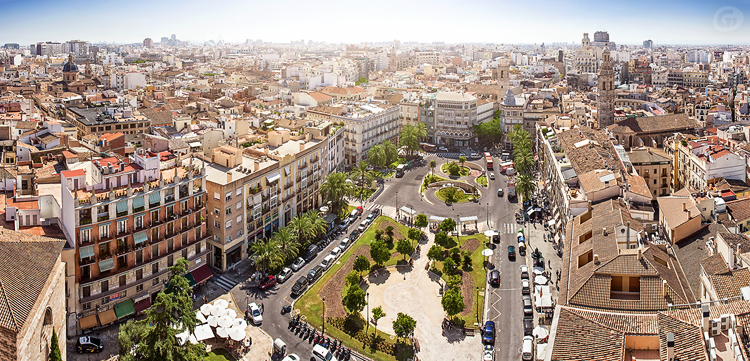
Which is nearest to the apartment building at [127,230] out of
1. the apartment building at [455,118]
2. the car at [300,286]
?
the car at [300,286]

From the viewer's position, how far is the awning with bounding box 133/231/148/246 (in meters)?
53.7

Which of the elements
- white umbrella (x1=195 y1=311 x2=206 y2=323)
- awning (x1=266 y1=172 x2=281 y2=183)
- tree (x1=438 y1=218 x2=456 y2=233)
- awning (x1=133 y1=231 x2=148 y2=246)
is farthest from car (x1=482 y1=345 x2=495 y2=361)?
awning (x1=133 y1=231 x2=148 y2=246)

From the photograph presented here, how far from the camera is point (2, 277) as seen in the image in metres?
36.2

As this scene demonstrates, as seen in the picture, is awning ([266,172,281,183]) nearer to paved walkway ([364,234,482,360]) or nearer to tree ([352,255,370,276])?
tree ([352,255,370,276])

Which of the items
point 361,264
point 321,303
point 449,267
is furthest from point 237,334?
point 449,267

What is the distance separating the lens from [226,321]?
51.1 meters

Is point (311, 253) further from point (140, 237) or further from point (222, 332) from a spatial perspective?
point (140, 237)

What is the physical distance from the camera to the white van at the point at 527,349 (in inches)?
1885

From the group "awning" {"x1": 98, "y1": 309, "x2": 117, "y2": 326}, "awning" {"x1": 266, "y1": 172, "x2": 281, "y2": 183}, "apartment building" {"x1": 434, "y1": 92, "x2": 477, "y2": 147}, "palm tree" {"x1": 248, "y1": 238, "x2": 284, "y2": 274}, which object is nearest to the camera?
"awning" {"x1": 98, "y1": 309, "x2": 117, "y2": 326}

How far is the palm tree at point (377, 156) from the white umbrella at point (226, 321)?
52296 millimetres

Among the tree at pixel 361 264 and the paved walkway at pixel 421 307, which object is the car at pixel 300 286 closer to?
the tree at pixel 361 264

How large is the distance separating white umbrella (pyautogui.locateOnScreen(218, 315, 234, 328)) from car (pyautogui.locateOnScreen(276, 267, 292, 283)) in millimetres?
10615

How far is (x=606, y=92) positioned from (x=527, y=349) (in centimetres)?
6723

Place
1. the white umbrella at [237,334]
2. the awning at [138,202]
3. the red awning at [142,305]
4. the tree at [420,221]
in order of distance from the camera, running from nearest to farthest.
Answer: the white umbrella at [237,334], the awning at [138,202], the red awning at [142,305], the tree at [420,221]
